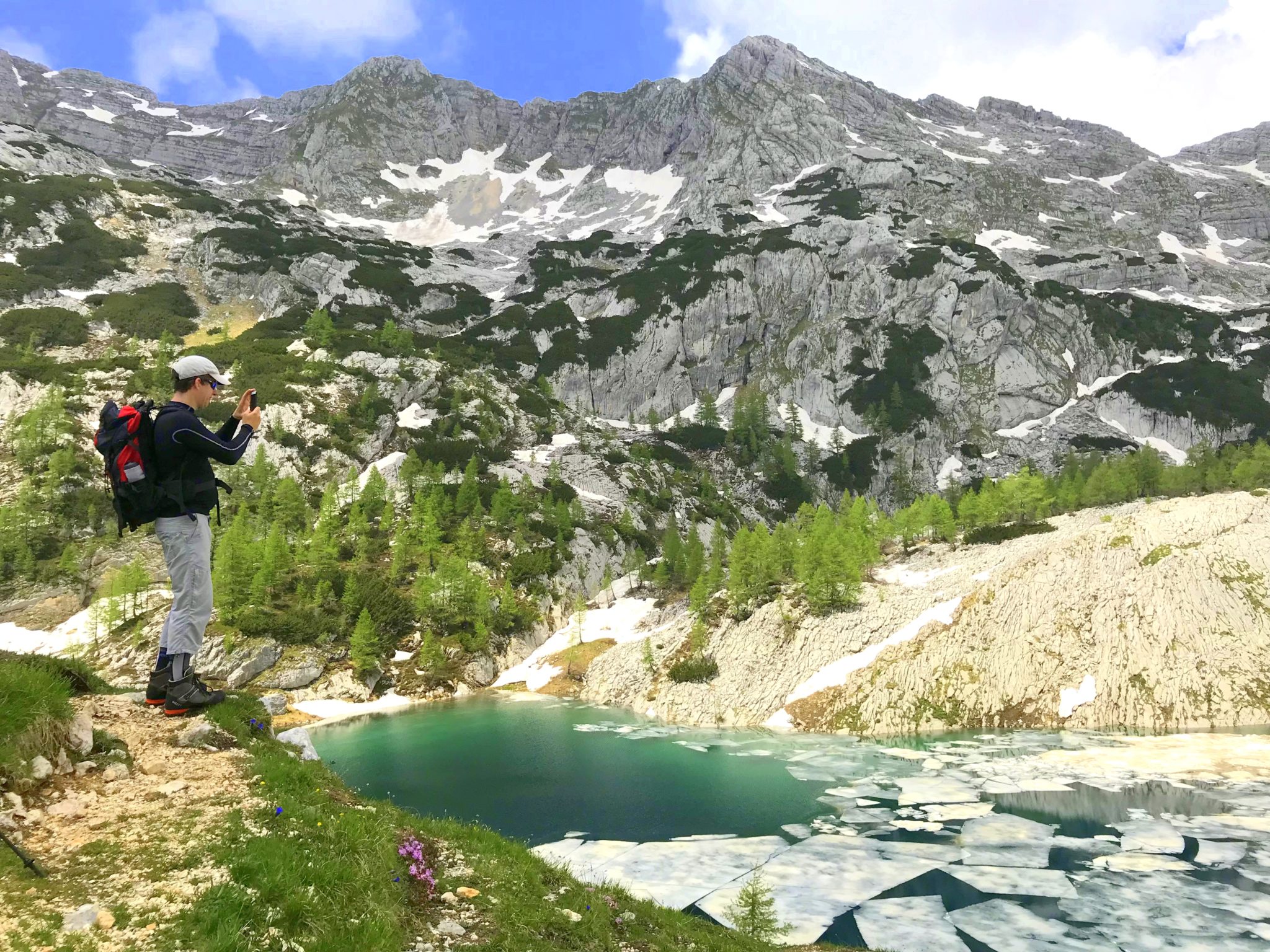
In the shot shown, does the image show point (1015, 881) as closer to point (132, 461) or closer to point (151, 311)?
point (132, 461)

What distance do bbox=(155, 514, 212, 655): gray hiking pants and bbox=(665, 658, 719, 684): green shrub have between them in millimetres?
46468

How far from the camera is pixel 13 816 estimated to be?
5598mm

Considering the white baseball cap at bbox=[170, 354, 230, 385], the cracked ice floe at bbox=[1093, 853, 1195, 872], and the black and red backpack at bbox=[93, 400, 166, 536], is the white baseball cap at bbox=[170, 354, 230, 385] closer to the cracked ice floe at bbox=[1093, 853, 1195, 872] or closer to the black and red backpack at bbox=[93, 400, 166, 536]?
the black and red backpack at bbox=[93, 400, 166, 536]

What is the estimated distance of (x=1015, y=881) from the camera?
57.0 ft

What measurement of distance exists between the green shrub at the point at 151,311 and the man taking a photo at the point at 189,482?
5333 inches

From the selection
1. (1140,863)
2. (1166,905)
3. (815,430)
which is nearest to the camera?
(1166,905)

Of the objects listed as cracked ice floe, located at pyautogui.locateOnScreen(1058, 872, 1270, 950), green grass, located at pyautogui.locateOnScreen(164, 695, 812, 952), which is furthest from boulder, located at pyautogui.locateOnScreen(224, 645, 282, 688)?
cracked ice floe, located at pyautogui.locateOnScreen(1058, 872, 1270, 950)

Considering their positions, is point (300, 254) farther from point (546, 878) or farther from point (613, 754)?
point (546, 878)

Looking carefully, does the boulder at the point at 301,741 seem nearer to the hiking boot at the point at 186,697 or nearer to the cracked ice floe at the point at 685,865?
the hiking boot at the point at 186,697

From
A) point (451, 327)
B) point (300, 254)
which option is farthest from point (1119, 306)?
point (300, 254)

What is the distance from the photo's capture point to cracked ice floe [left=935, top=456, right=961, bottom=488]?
5281 inches

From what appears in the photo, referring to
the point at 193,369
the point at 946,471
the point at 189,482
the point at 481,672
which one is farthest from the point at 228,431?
the point at 946,471

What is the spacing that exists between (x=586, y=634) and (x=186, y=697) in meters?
67.7

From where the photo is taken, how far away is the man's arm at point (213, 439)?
7480 millimetres
